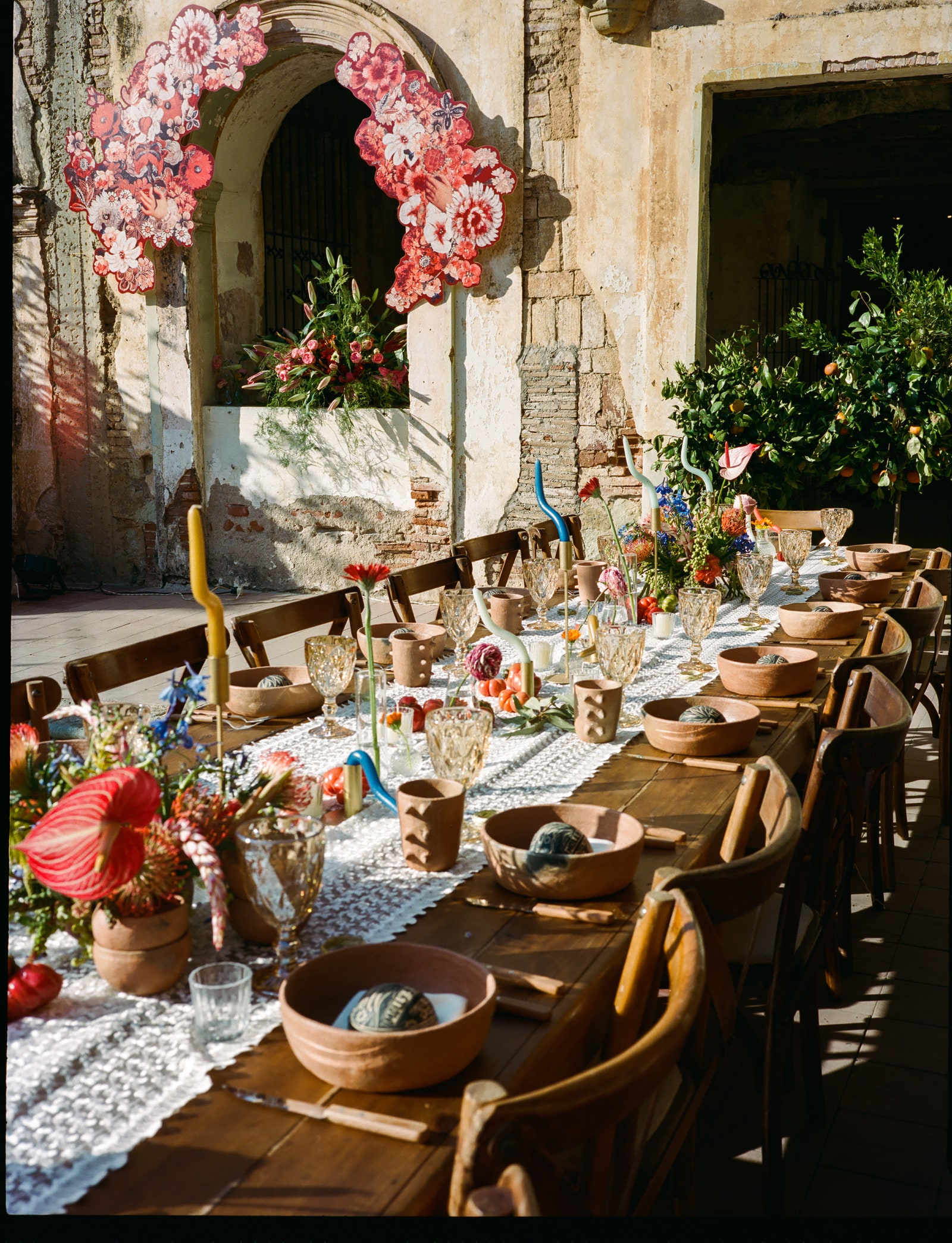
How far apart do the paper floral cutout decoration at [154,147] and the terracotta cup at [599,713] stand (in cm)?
663

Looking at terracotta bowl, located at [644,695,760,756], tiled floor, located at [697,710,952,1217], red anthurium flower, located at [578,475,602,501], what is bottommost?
tiled floor, located at [697,710,952,1217]

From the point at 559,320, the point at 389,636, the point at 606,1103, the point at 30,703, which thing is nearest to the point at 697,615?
the point at 389,636

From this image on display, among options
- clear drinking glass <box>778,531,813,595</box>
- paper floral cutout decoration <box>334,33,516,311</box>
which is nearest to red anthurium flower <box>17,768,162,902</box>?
clear drinking glass <box>778,531,813,595</box>

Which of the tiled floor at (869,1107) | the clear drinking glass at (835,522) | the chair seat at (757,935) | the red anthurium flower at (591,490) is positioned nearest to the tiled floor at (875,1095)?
the tiled floor at (869,1107)

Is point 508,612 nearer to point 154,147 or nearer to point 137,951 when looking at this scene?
point 137,951

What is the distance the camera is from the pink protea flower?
254 centimetres

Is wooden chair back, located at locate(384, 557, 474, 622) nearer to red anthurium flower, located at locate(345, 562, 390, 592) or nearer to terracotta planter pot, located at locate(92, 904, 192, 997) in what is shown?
red anthurium flower, located at locate(345, 562, 390, 592)

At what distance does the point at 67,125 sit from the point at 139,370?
1801 mm

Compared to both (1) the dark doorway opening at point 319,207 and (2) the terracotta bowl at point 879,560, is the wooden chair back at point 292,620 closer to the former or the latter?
(2) the terracotta bowl at point 879,560

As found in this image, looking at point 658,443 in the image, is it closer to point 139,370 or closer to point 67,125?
point 139,370

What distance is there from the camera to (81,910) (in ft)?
4.52

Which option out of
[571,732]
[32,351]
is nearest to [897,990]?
[571,732]

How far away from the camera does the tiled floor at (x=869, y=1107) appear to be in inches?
81.1

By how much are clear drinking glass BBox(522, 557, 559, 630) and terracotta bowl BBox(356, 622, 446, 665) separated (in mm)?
383
